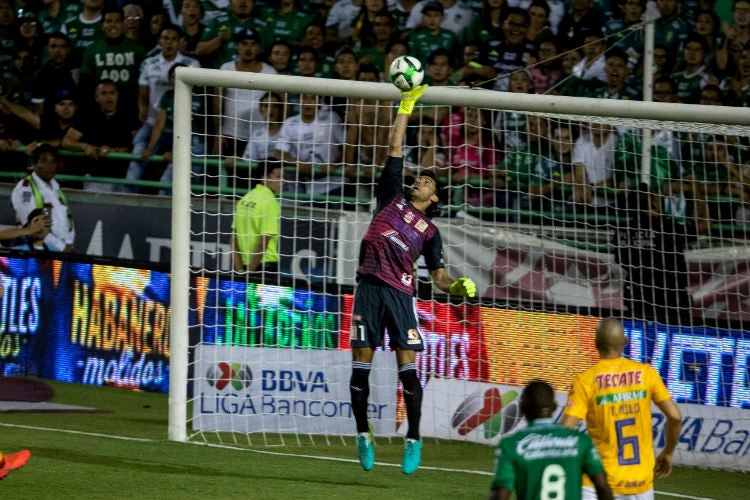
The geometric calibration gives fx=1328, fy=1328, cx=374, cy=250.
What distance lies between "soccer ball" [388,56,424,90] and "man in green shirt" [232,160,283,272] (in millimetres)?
3086

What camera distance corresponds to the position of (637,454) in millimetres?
6102

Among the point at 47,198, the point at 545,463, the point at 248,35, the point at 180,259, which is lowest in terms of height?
the point at 545,463

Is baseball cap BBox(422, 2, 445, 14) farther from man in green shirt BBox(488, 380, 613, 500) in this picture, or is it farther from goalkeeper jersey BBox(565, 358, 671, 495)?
man in green shirt BBox(488, 380, 613, 500)

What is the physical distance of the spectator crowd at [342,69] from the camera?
1290 centimetres

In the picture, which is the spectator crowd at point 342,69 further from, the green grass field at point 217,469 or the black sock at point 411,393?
the black sock at point 411,393

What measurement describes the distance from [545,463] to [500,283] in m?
7.59

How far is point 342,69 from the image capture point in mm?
14773

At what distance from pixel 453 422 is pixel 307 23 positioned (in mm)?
6388

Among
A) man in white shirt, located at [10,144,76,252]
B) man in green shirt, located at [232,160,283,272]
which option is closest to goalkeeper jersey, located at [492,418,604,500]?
man in green shirt, located at [232,160,283,272]

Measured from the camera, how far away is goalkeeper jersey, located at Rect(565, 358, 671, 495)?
608cm

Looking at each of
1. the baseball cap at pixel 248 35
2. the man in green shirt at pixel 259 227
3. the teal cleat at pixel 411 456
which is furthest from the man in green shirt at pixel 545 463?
the baseball cap at pixel 248 35

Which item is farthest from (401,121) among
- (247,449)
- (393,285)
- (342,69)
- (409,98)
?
(342,69)

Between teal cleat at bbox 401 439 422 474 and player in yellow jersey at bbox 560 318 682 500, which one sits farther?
teal cleat at bbox 401 439 422 474

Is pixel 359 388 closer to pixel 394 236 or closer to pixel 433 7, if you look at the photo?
pixel 394 236
